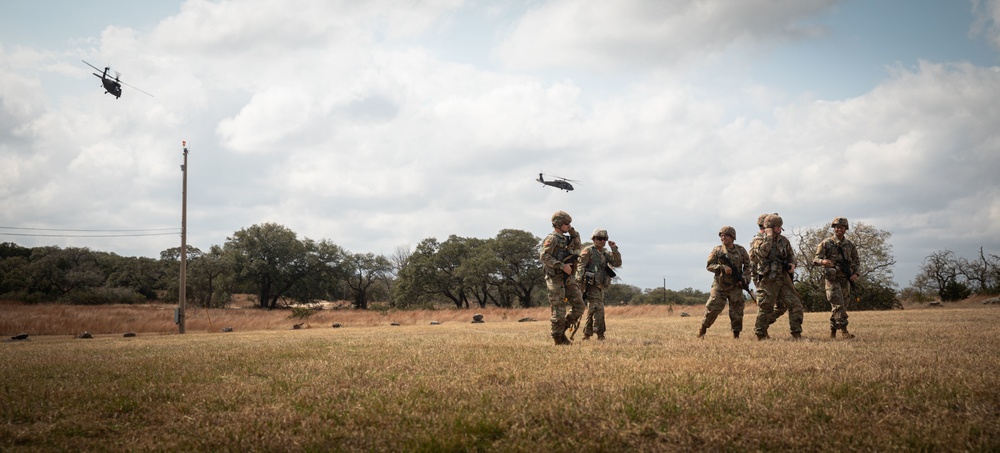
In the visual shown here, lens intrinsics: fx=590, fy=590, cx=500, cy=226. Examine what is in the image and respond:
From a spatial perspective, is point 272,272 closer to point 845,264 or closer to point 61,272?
point 61,272

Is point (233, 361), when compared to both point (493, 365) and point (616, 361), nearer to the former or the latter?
point (493, 365)

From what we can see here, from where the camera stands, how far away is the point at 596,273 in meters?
12.1

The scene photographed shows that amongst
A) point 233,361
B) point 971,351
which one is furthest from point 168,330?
point 971,351

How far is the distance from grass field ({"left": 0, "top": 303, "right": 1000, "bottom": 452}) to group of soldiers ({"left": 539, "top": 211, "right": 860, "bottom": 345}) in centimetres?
231

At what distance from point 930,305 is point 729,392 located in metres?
38.1

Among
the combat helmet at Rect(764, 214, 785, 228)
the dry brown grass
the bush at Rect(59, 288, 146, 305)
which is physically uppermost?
the combat helmet at Rect(764, 214, 785, 228)

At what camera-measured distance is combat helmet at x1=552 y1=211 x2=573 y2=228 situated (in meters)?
11.3

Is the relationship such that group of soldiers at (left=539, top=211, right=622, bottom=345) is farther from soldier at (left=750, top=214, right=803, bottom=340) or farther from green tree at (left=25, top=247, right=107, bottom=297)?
green tree at (left=25, top=247, right=107, bottom=297)

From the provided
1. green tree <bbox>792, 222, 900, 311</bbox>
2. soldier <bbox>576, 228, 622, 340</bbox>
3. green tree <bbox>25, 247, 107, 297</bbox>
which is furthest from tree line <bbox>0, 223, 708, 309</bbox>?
soldier <bbox>576, 228, 622, 340</bbox>

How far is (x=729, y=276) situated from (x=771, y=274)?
0.83 m

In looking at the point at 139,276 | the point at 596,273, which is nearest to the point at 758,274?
the point at 596,273

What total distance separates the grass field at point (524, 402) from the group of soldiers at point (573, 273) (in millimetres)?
2124

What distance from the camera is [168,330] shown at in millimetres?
26656

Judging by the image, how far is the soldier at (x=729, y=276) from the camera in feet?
40.3
